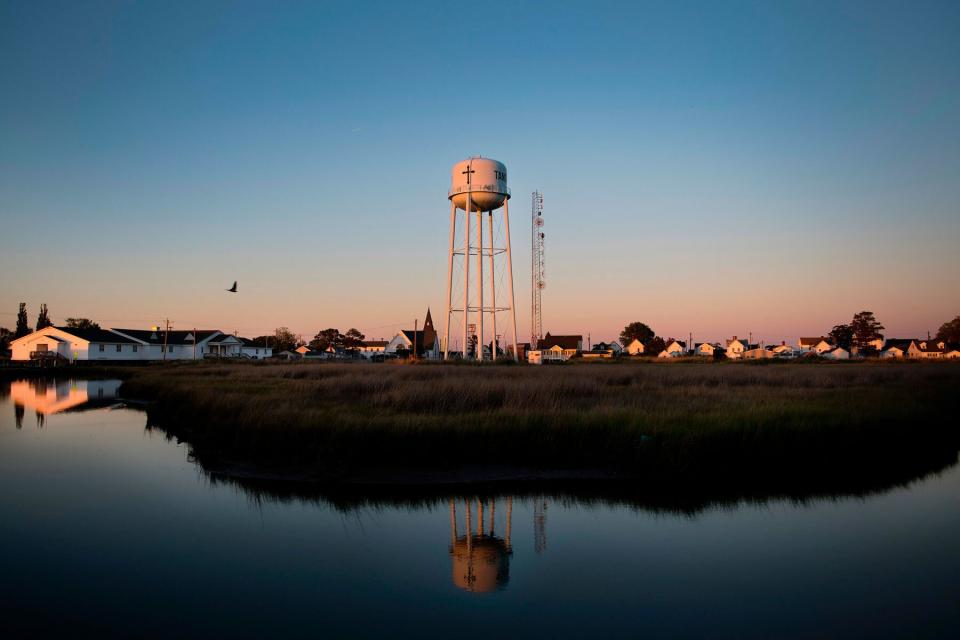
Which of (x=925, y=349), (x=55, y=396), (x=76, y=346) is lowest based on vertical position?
(x=55, y=396)

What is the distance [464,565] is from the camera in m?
8.70

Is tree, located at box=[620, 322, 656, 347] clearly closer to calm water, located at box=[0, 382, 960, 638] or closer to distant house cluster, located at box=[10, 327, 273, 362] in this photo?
distant house cluster, located at box=[10, 327, 273, 362]

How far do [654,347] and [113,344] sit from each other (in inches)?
3494

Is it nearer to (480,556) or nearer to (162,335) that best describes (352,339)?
(162,335)

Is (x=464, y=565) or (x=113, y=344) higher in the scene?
(x=113, y=344)

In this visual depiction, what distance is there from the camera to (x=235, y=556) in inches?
353

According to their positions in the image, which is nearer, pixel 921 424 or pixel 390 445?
→ pixel 390 445

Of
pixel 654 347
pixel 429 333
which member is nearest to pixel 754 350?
pixel 654 347

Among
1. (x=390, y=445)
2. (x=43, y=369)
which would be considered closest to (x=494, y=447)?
(x=390, y=445)

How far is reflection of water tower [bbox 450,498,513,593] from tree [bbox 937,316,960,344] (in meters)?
120

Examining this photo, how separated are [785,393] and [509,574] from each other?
18035mm

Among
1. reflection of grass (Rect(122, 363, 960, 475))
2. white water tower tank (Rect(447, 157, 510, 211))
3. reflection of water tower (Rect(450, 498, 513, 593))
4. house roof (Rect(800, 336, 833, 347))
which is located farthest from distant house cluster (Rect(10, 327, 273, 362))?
house roof (Rect(800, 336, 833, 347))

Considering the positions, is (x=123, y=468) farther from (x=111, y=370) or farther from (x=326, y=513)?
(x=111, y=370)

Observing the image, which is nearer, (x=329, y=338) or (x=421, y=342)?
(x=421, y=342)
